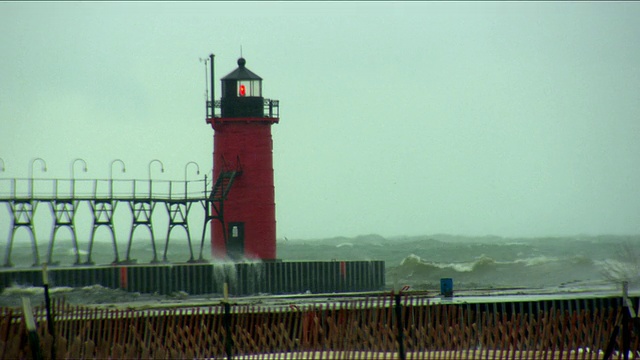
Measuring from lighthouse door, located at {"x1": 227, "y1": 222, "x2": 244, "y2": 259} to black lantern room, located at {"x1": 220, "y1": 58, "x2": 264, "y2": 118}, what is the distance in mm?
4330

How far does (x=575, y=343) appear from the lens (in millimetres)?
22859

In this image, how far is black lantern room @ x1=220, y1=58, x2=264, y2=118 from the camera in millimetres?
45438

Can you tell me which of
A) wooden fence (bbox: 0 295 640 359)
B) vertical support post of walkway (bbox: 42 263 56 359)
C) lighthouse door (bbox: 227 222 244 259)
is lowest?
wooden fence (bbox: 0 295 640 359)

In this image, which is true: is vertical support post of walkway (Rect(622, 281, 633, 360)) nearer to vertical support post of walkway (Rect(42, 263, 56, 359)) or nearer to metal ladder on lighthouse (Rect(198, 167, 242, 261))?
vertical support post of walkway (Rect(42, 263, 56, 359))

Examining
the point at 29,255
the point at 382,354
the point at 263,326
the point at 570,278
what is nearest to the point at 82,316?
the point at 263,326

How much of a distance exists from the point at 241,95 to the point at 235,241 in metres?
5.78

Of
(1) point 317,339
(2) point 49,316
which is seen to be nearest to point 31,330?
(2) point 49,316

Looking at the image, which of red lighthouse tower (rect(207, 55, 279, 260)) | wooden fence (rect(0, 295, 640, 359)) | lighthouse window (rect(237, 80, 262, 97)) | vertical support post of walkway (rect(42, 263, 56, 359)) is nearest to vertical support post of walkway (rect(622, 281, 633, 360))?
wooden fence (rect(0, 295, 640, 359))

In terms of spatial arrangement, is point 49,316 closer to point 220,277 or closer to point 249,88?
point 220,277

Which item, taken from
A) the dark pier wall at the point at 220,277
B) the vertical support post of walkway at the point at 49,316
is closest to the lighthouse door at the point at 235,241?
the dark pier wall at the point at 220,277

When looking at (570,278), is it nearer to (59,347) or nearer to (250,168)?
(250,168)

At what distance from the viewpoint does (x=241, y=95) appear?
150 feet

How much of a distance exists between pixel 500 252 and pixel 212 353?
79.3m

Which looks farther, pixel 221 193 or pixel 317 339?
pixel 221 193
